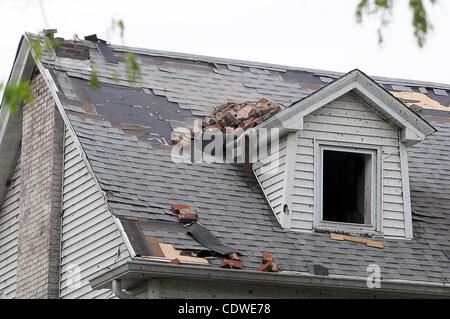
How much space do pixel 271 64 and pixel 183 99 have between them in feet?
8.53

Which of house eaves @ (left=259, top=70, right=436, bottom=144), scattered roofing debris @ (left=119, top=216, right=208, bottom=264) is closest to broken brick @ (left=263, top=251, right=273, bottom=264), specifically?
scattered roofing debris @ (left=119, top=216, right=208, bottom=264)

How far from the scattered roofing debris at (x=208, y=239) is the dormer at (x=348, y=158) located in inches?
53.0

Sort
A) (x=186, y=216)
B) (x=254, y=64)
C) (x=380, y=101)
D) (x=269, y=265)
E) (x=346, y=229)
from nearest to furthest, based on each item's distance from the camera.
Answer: (x=269, y=265) → (x=186, y=216) → (x=346, y=229) → (x=380, y=101) → (x=254, y=64)

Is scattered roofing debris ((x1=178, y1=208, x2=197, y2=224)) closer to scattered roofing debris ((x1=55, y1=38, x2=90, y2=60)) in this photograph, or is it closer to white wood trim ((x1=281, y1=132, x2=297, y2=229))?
white wood trim ((x1=281, y1=132, x2=297, y2=229))

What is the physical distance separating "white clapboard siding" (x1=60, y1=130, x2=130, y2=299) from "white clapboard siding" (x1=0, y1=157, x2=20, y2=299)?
1.90 metres

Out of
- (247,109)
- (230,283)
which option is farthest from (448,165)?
(230,283)

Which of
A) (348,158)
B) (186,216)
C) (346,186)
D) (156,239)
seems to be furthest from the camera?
(346,186)

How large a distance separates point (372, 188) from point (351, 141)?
0.74m

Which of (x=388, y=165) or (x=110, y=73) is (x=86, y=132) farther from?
(x=388, y=165)

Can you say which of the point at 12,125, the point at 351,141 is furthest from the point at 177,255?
the point at 12,125

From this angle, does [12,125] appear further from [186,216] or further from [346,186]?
[346,186]

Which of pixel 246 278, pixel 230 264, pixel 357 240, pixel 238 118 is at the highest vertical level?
pixel 238 118

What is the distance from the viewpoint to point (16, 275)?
17.1 meters

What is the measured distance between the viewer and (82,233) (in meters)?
15.3
